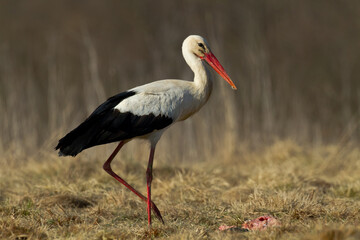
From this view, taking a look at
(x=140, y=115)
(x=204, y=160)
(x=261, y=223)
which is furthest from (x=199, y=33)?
(x=261, y=223)

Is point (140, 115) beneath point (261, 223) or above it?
above

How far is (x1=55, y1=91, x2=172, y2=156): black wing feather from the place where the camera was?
15.6 feet

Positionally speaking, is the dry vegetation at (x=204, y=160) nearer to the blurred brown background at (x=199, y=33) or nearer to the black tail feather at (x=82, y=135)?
the blurred brown background at (x=199, y=33)

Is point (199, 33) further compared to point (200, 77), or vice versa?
point (199, 33)

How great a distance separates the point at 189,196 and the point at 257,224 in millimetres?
1613

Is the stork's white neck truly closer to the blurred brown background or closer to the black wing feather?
the black wing feather

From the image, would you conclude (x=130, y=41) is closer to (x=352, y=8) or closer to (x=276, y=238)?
(x=352, y=8)

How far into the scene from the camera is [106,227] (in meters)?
4.21

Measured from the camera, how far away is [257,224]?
4.11 meters

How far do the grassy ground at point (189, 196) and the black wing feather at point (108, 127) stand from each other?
0.51 meters

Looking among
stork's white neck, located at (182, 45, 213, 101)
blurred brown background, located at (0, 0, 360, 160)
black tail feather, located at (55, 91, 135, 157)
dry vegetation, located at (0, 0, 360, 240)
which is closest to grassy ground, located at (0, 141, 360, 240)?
dry vegetation, located at (0, 0, 360, 240)

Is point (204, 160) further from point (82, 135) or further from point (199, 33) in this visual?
point (199, 33)

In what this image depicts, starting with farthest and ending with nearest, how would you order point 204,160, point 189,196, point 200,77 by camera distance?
1. point 204,160
2. point 189,196
3. point 200,77

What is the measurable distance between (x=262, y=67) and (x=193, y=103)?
4.01 metres
